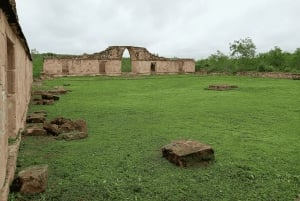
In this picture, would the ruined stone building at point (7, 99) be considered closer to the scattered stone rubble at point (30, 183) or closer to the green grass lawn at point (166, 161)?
the scattered stone rubble at point (30, 183)

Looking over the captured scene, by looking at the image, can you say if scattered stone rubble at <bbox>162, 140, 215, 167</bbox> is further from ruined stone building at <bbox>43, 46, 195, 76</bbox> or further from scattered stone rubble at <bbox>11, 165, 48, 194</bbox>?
ruined stone building at <bbox>43, 46, 195, 76</bbox>

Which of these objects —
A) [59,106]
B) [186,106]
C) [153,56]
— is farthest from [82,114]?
[153,56]

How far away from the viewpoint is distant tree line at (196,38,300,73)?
2925 centimetres

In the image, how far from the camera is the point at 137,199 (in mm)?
3875

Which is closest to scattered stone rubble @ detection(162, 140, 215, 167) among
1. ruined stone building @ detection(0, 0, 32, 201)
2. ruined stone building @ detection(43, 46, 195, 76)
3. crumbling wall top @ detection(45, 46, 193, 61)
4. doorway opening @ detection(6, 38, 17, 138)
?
ruined stone building @ detection(0, 0, 32, 201)

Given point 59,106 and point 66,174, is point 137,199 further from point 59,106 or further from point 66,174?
point 59,106

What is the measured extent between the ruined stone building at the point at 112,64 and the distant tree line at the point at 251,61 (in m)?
3.00

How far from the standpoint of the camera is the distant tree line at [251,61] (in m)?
29.2

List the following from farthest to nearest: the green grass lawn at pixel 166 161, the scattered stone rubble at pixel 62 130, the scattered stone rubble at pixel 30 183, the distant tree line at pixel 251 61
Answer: the distant tree line at pixel 251 61, the scattered stone rubble at pixel 62 130, the green grass lawn at pixel 166 161, the scattered stone rubble at pixel 30 183

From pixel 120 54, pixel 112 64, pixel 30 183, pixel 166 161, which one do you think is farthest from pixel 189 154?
pixel 120 54

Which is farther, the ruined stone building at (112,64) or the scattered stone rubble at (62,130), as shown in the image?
the ruined stone building at (112,64)

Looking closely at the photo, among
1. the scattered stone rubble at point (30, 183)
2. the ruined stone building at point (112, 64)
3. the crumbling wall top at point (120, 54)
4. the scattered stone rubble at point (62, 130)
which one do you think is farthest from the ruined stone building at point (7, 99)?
the crumbling wall top at point (120, 54)

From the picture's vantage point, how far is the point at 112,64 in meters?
32.2

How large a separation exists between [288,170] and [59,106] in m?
8.10
